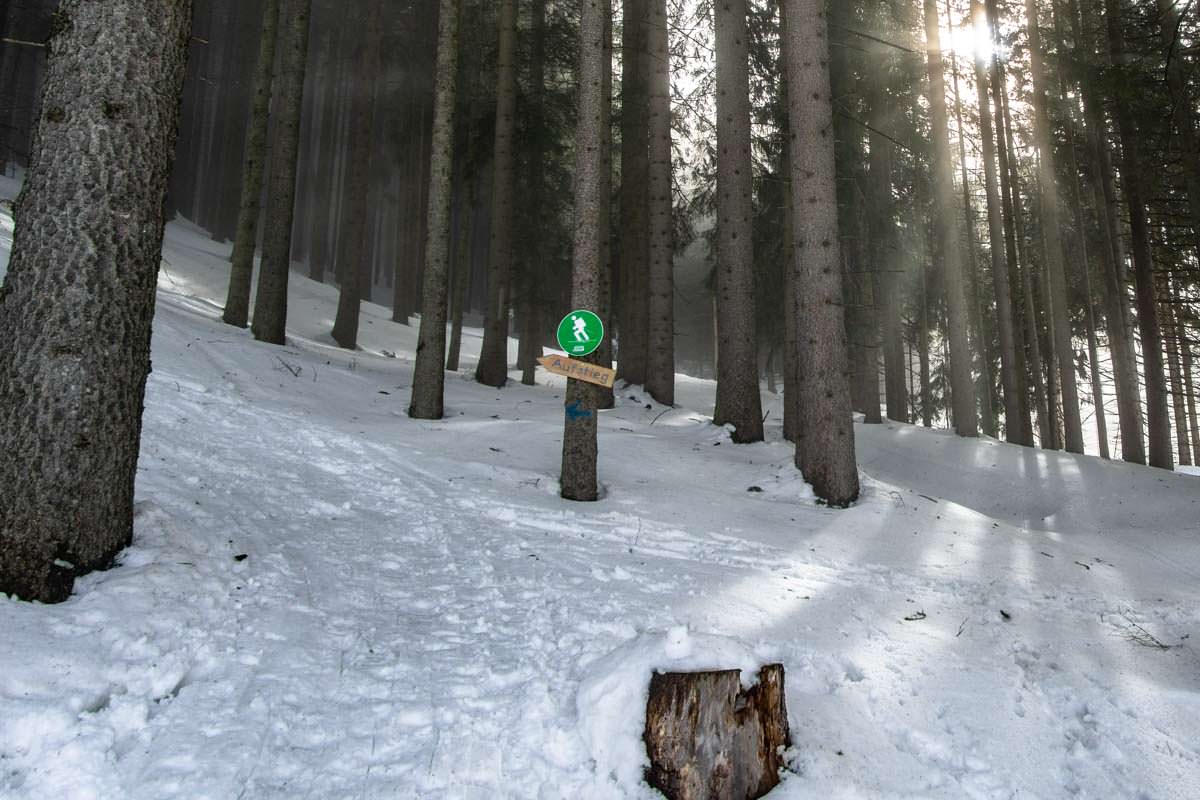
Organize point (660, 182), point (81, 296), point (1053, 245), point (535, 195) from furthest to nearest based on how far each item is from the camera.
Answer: point (535, 195), point (1053, 245), point (660, 182), point (81, 296)

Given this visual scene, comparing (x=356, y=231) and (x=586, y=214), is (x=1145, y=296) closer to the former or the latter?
(x=586, y=214)

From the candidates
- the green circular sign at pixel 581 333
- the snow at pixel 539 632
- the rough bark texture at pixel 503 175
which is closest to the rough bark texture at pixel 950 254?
the snow at pixel 539 632

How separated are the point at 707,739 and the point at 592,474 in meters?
4.12

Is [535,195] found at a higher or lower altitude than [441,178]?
higher

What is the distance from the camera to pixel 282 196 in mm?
12211

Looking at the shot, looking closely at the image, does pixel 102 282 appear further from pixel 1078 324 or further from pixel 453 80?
pixel 1078 324

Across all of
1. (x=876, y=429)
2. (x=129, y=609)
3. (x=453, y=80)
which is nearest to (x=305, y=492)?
(x=129, y=609)

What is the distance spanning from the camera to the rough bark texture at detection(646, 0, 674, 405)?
1108 cm

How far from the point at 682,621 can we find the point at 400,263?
71.2 feet

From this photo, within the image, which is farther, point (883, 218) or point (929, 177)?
point (929, 177)

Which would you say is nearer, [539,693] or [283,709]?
[283,709]

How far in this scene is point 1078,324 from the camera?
67.3 feet

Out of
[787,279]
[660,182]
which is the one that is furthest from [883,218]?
[660,182]

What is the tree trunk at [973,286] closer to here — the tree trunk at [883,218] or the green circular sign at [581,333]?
the tree trunk at [883,218]
